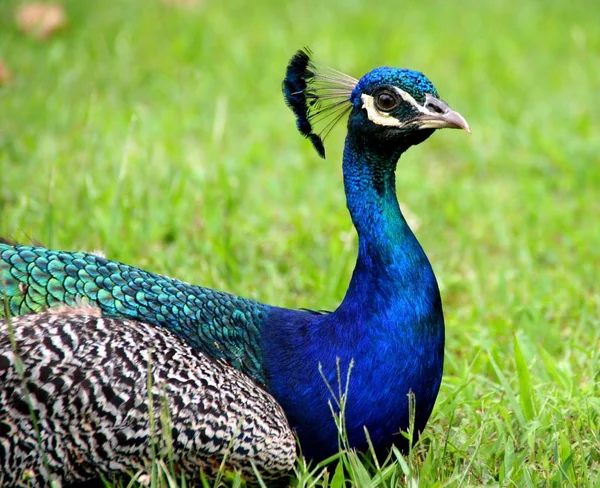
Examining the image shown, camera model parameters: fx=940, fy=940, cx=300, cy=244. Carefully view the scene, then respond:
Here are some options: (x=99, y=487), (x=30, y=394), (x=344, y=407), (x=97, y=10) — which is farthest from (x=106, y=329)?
(x=97, y=10)

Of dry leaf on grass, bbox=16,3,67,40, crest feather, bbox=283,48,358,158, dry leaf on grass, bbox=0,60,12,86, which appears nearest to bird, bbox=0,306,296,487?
crest feather, bbox=283,48,358,158

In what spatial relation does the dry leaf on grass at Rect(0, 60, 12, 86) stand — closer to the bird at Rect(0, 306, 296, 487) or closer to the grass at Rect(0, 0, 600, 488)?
the grass at Rect(0, 0, 600, 488)

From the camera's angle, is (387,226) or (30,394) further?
(387,226)

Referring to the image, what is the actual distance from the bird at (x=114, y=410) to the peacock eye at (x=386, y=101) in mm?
1014

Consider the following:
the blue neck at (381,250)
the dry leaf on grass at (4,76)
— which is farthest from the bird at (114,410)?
the dry leaf on grass at (4,76)

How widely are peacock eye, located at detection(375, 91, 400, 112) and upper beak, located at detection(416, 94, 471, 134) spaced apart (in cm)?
9

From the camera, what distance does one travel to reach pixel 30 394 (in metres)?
2.73

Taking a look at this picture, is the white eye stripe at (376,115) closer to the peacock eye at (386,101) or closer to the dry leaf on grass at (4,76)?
the peacock eye at (386,101)

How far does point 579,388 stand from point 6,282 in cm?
215

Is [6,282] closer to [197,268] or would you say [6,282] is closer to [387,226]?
[387,226]

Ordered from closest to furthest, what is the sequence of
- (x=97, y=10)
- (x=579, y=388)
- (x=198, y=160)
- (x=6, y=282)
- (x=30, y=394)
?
(x=30, y=394), (x=6, y=282), (x=579, y=388), (x=198, y=160), (x=97, y=10)

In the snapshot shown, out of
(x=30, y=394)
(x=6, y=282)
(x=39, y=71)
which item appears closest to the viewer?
(x=30, y=394)

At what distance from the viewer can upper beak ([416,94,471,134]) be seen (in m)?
2.99

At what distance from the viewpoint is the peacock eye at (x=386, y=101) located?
307 centimetres
